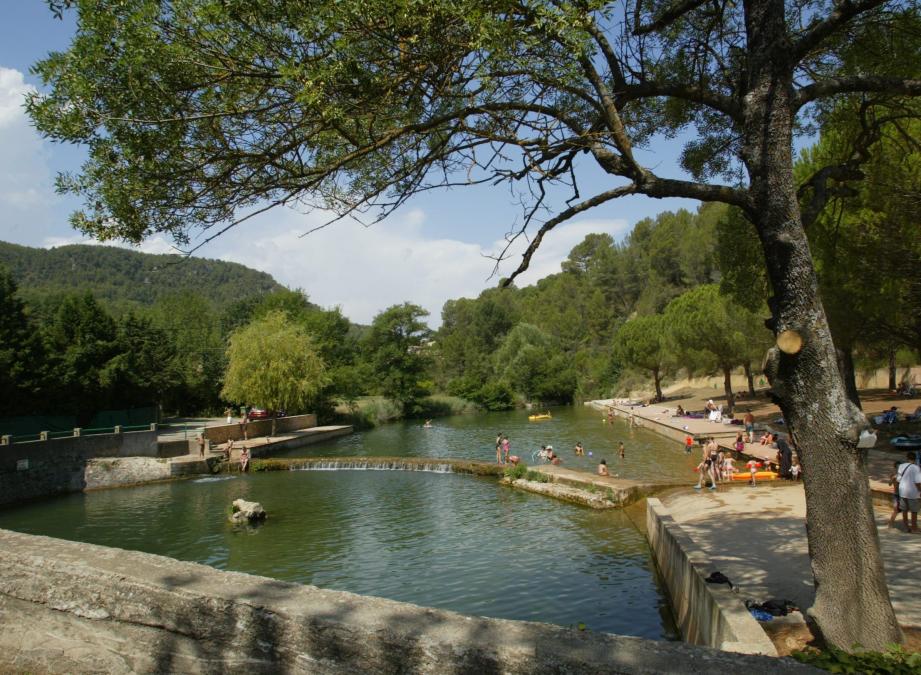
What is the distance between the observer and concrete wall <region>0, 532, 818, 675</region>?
314cm

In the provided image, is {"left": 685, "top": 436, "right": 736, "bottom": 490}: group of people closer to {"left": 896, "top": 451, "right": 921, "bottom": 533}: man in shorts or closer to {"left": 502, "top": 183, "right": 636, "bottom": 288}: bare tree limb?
{"left": 896, "top": 451, "right": 921, "bottom": 533}: man in shorts

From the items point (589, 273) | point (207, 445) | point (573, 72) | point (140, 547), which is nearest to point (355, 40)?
point (573, 72)

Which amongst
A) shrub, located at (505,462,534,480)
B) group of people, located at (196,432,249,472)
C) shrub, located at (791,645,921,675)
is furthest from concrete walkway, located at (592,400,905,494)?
group of people, located at (196,432,249,472)

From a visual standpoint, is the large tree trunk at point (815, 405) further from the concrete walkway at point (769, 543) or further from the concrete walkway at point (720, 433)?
the concrete walkway at point (720, 433)

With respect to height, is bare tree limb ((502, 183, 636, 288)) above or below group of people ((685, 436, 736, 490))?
above

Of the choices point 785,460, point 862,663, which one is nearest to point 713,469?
point 785,460

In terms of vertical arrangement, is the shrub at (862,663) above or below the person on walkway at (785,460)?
above

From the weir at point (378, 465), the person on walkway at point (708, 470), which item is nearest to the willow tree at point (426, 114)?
the person on walkway at point (708, 470)

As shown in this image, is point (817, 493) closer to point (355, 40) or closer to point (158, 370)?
point (355, 40)

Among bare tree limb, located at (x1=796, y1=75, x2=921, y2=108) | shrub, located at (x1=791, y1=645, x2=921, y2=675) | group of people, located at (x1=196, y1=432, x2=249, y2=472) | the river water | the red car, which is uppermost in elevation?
bare tree limb, located at (x1=796, y1=75, x2=921, y2=108)

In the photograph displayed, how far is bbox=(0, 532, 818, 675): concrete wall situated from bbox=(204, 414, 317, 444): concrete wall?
94.8 feet

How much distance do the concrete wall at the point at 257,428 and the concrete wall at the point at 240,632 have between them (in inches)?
1138

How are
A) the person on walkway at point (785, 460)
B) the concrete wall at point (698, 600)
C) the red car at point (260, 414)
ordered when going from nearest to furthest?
the concrete wall at point (698, 600) → the person on walkway at point (785, 460) → the red car at point (260, 414)

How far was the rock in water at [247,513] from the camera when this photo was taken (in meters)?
18.0
